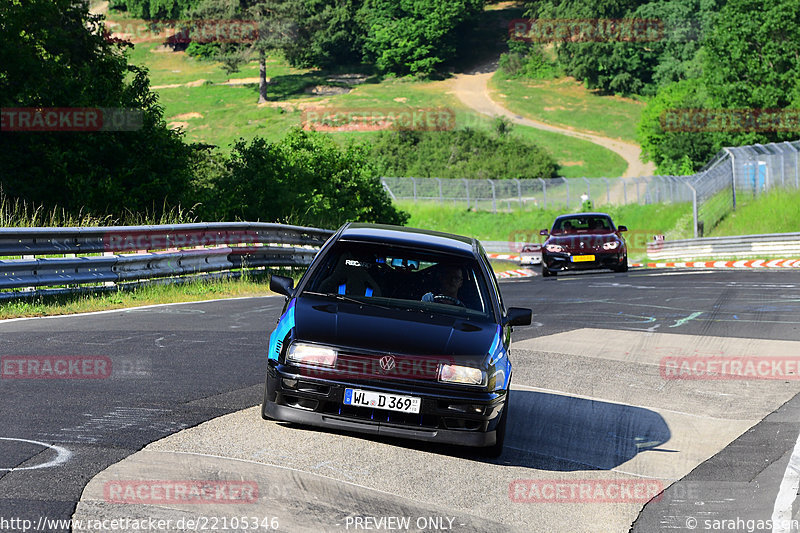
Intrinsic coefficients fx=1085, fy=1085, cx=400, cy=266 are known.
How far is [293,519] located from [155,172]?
20930 mm

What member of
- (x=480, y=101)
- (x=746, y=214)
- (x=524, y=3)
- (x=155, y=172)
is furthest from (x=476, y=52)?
(x=155, y=172)

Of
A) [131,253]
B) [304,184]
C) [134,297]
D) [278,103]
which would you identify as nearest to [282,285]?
[134,297]

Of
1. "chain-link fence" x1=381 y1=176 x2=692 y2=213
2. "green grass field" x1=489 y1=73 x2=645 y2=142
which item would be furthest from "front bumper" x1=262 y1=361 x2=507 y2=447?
"green grass field" x1=489 y1=73 x2=645 y2=142

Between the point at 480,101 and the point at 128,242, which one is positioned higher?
the point at 128,242

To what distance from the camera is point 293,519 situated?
5293 millimetres

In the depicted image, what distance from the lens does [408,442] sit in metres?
7.29

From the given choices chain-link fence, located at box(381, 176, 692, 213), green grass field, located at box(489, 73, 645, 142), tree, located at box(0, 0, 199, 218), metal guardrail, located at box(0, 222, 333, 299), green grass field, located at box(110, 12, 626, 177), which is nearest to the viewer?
metal guardrail, located at box(0, 222, 333, 299)

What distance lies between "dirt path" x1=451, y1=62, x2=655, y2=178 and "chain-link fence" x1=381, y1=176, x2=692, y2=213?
25.5 metres

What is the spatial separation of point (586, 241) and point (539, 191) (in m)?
36.8

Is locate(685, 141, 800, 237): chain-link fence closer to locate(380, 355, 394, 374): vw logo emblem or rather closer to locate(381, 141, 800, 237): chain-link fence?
locate(381, 141, 800, 237): chain-link fence

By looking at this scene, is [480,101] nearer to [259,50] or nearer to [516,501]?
[259,50]

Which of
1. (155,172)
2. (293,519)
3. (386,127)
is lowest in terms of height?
(386,127)

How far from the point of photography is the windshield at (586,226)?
2678 cm

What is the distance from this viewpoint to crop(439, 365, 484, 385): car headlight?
6.77 m
